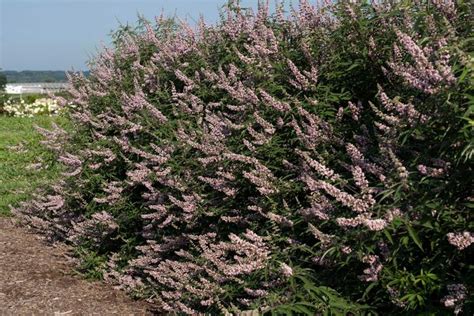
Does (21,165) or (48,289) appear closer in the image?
(48,289)

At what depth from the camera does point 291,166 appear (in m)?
4.22

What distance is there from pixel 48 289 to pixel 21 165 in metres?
6.86

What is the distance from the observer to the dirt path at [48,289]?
5621 mm

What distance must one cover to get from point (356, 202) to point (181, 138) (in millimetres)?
2226

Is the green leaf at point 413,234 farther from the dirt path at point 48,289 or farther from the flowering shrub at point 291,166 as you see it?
the dirt path at point 48,289

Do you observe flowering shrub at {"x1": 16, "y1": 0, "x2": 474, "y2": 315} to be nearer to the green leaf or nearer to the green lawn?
the green leaf

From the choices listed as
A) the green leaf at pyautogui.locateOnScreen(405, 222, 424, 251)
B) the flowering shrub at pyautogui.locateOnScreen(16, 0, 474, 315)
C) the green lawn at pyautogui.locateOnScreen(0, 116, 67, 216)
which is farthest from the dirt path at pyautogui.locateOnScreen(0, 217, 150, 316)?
the green leaf at pyautogui.locateOnScreen(405, 222, 424, 251)

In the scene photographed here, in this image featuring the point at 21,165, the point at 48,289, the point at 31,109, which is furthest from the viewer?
the point at 31,109

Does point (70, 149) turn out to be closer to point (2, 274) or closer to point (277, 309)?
point (2, 274)

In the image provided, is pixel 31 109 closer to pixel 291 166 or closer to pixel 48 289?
pixel 48 289

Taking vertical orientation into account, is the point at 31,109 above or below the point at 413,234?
below

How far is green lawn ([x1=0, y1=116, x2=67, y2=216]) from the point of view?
900cm

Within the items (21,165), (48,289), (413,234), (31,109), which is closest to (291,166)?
(413,234)

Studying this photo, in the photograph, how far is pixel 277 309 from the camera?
3379 millimetres
